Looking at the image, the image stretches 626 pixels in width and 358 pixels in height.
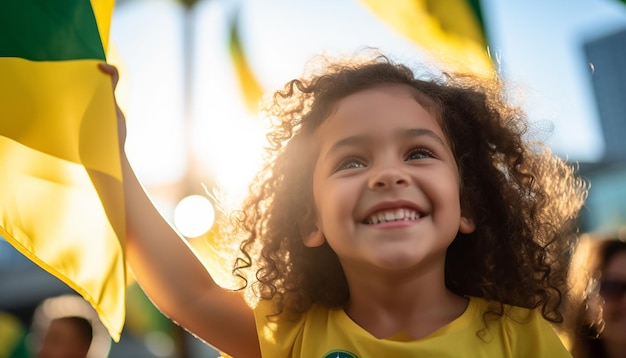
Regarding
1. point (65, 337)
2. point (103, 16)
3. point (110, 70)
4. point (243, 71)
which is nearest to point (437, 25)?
point (103, 16)

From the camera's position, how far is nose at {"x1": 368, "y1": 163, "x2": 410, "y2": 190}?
3.92 feet

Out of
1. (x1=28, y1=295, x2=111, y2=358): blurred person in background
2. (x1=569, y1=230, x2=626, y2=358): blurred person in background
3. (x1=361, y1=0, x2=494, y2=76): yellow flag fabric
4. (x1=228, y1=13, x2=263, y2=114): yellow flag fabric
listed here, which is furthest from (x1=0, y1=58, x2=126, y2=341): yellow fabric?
(x1=228, y1=13, x2=263, y2=114): yellow flag fabric

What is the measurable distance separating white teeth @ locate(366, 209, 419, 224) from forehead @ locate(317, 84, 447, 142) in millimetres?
147

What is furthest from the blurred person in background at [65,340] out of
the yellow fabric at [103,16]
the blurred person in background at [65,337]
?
the yellow fabric at [103,16]

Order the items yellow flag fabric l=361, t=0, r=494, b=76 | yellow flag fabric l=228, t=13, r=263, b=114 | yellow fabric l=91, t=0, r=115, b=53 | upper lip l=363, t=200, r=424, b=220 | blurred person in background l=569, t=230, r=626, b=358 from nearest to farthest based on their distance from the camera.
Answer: upper lip l=363, t=200, r=424, b=220 → yellow fabric l=91, t=0, r=115, b=53 → blurred person in background l=569, t=230, r=626, b=358 → yellow flag fabric l=361, t=0, r=494, b=76 → yellow flag fabric l=228, t=13, r=263, b=114

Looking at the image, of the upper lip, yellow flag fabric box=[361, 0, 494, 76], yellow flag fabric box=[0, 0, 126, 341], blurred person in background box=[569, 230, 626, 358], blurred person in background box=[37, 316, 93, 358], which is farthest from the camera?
blurred person in background box=[37, 316, 93, 358]

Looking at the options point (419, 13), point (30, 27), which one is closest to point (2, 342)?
point (419, 13)

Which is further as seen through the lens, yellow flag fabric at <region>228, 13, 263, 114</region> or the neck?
yellow flag fabric at <region>228, 13, 263, 114</region>

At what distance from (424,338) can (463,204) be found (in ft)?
0.90

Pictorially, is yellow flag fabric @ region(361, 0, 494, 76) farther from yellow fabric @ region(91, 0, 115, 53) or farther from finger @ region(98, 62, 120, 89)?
finger @ region(98, 62, 120, 89)

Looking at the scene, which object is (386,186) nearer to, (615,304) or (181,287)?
(181,287)

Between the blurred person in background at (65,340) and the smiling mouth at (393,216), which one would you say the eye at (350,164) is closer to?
the smiling mouth at (393,216)

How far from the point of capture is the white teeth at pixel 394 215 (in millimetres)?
1195

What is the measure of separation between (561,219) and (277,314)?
2.04 feet
